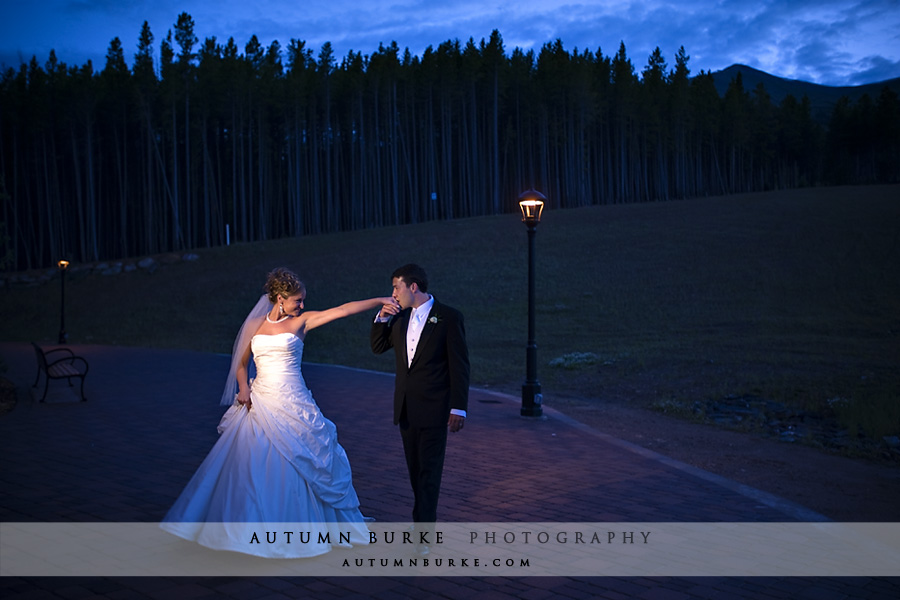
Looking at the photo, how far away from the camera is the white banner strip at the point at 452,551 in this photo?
5000 mm

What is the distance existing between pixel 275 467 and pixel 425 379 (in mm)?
1306

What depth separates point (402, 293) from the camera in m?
5.25

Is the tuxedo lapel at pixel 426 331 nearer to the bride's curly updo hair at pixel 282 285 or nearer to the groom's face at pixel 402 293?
the groom's face at pixel 402 293

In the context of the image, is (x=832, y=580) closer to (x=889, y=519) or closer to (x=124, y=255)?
(x=889, y=519)

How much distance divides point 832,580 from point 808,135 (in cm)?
10535

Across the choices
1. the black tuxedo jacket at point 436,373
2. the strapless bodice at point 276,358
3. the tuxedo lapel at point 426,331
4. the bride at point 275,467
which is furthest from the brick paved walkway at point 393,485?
the tuxedo lapel at point 426,331

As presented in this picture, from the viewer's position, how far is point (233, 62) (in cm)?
5791

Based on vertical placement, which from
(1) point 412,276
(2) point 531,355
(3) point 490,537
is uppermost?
(1) point 412,276

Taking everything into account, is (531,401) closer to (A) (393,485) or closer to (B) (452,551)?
(A) (393,485)

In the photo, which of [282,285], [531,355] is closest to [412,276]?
[282,285]

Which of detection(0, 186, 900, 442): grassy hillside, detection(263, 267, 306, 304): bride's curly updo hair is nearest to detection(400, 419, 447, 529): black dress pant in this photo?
detection(263, 267, 306, 304): bride's curly updo hair

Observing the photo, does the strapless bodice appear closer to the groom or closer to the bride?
the bride

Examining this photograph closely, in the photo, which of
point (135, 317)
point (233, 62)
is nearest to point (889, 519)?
point (135, 317)

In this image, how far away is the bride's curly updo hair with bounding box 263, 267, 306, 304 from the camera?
17.9 ft
